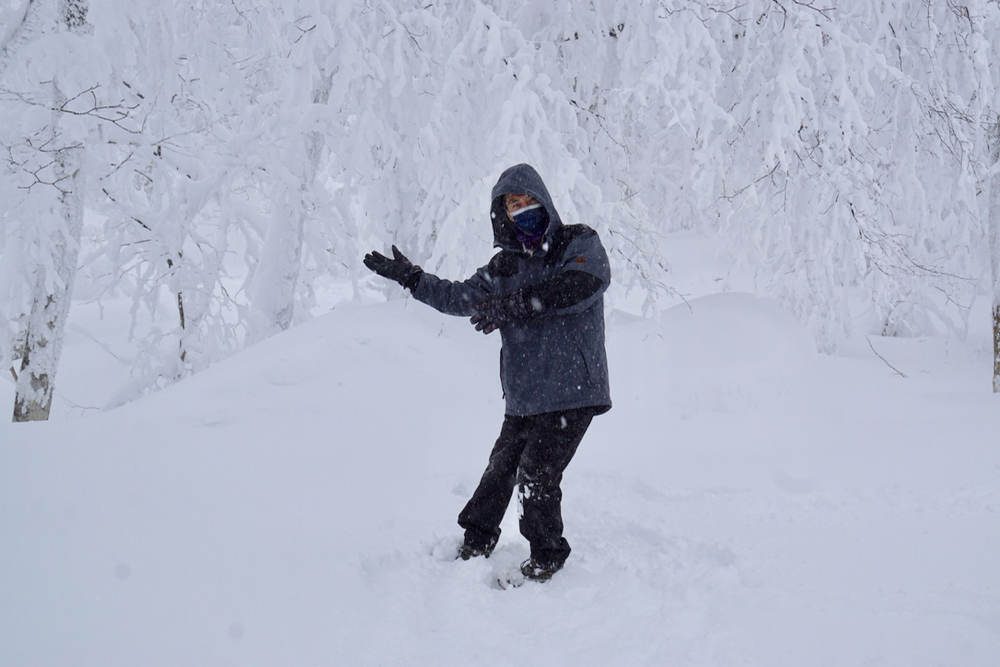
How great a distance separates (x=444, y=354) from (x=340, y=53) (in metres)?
2.75

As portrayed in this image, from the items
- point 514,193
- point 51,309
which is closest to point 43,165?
point 51,309

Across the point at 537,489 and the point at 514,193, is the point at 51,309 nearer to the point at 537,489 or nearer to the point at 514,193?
the point at 514,193

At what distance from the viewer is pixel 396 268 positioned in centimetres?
277

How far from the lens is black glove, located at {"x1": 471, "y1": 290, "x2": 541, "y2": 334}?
263cm

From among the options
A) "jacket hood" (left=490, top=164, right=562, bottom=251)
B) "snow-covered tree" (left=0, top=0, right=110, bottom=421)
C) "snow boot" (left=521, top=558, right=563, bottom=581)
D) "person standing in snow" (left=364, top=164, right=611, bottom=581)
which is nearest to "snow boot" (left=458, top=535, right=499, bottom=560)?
"person standing in snow" (left=364, top=164, right=611, bottom=581)

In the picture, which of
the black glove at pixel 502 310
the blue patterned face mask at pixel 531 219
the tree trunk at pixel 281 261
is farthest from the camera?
the tree trunk at pixel 281 261

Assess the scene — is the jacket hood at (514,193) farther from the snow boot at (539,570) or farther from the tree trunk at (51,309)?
the tree trunk at (51,309)

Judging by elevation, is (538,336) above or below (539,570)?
above

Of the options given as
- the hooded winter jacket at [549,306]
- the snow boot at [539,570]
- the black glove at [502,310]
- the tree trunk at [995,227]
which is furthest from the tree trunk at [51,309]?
the tree trunk at [995,227]

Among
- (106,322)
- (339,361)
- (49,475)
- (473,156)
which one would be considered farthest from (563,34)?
(106,322)

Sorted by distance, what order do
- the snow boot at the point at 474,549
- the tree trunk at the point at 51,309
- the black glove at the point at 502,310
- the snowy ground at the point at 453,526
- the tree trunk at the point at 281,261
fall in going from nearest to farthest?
the snowy ground at the point at 453,526, the black glove at the point at 502,310, the snow boot at the point at 474,549, the tree trunk at the point at 51,309, the tree trunk at the point at 281,261

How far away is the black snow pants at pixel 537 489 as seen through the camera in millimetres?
2721

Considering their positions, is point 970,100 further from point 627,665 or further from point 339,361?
point 627,665

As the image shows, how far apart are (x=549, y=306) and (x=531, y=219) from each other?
412 mm
